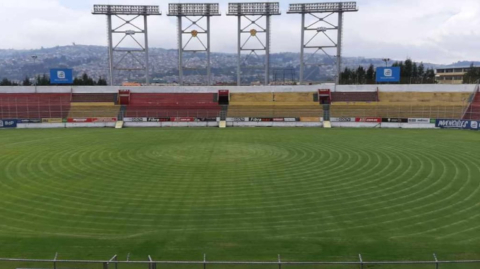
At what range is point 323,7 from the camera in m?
61.7

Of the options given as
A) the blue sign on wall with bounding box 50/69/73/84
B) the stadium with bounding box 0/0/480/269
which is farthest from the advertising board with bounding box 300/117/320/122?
the blue sign on wall with bounding box 50/69/73/84

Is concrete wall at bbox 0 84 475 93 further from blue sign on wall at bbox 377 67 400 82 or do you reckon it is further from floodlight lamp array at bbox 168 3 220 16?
floodlight lamp array at bbox 168 3 220 16

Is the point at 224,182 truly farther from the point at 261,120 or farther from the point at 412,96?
the point at 412,96

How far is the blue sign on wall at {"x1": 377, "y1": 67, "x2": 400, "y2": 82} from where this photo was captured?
6222 centimetres

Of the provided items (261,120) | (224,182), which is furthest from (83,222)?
(261,120)

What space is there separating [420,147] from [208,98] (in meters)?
37.3

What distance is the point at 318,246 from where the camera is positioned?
13.1 metres

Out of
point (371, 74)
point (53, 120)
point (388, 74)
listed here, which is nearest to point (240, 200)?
point (53, 120)

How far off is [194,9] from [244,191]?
50.2 m

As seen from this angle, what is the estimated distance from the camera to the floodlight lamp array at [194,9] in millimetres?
62188

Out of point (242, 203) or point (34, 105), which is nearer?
point (242, 203)

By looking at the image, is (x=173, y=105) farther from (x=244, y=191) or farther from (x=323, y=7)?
(x=244, y=191)

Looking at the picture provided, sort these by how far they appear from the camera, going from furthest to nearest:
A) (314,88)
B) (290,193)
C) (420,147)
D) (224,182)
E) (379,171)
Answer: (314,88) → (420,147) → (379,171) → (224,182) → (290,193)

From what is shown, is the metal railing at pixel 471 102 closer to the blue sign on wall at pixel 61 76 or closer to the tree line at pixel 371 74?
the tree line at pixel 371 74
